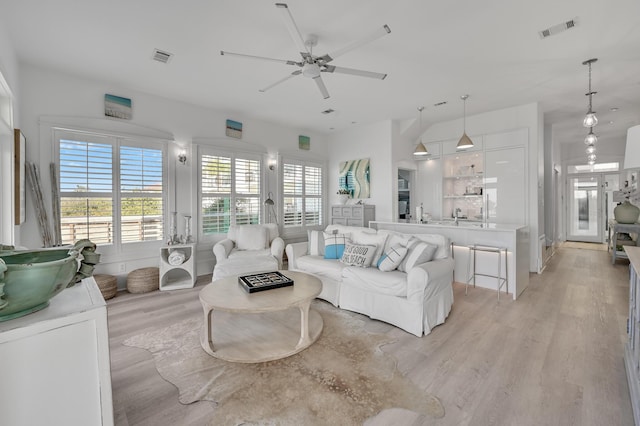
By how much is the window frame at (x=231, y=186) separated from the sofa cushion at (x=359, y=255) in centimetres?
273

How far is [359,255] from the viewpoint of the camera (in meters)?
3.63

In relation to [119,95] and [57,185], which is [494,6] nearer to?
[119,95]

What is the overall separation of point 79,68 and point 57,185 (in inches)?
61.0

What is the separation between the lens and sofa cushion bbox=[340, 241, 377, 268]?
3.58 m

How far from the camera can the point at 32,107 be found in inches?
144

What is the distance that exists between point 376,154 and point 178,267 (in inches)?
177

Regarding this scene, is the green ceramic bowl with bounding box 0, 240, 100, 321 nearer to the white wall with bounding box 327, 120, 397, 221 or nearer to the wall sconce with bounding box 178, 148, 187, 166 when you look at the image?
the wall sconce with bounding box 178, 148, 187, 166

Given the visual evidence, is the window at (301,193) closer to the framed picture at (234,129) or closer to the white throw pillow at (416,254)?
the framed picture at (234,129)

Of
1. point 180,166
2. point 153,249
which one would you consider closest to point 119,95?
point 180,166

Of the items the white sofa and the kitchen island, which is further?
the kitchen island

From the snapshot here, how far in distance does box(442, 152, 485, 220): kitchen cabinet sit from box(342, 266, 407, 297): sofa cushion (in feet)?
12.8

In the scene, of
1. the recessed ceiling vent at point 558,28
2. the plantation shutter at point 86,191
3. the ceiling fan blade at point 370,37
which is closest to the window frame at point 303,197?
the plantation shutter at point 86,191

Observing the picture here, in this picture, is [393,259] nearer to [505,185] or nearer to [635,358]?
[635,358]

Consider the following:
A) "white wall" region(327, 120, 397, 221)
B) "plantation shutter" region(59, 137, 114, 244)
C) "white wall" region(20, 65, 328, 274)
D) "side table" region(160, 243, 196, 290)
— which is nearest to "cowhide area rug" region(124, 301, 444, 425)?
"side table" region(160, 243, 196, 290)
